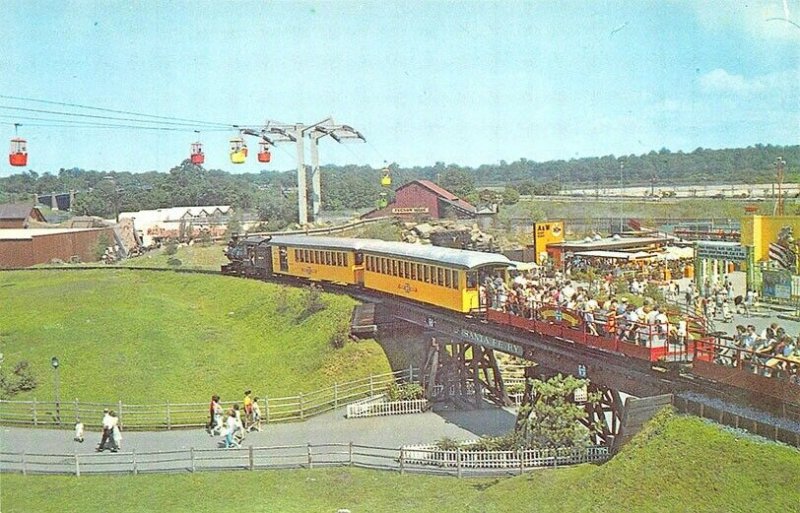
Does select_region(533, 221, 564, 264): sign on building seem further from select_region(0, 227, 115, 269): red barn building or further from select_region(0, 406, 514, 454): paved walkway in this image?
select_region(0, 227, 115, 269): red barn building

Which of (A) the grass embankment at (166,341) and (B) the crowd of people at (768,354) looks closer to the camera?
(B) the crowd of people at (768,354)

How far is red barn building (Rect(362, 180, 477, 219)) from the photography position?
4756 cm

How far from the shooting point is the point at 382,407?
21.4 metres

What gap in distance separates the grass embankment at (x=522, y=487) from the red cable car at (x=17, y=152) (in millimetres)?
7217

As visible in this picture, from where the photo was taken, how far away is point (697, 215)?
51.2m

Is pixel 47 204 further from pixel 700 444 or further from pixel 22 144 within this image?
pixel 700 444

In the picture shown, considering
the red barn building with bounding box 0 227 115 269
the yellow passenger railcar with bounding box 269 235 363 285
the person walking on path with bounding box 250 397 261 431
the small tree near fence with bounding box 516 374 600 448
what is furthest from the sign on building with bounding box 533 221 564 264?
the red barn building with bounding box 0 227 115 269

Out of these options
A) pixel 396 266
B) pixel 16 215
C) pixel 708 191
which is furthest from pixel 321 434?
pixel 708 191

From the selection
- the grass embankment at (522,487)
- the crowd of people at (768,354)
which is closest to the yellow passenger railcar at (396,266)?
the grass embankment at (522,487)

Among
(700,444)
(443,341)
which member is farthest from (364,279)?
(700,444)

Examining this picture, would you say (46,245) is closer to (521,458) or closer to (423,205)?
(423,205)

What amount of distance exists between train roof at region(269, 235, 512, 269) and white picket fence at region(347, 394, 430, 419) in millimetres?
4181

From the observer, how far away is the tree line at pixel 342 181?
155 ft

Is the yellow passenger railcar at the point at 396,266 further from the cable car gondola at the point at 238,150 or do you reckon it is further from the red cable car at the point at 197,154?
the red cable car at the point at 197,154
